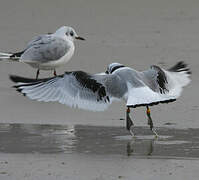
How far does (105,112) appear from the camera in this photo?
35.3ft

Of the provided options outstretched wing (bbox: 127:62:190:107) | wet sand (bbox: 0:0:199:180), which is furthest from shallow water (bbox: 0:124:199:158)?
outstretched wing (bbox: 127:62:190:107)

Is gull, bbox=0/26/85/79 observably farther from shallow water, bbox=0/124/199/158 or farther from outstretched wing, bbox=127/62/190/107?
shallow water, bbox=0/124/199/158

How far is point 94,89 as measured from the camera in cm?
973

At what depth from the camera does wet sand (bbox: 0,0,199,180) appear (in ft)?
25.7

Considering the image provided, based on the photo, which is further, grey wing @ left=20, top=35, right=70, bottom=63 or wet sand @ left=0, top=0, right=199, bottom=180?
grey wing @ left=20, top=35, right=70, bottom=63

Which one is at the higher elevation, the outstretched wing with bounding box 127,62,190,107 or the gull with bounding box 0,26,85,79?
the gull with bounding box 0,26,85,79

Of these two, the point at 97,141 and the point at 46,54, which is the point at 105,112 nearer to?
the point at 97,141

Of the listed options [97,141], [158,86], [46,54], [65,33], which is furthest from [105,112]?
[65,33]

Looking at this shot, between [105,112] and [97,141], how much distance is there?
171 centimetres

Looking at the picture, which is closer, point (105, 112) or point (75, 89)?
point (75, 89)

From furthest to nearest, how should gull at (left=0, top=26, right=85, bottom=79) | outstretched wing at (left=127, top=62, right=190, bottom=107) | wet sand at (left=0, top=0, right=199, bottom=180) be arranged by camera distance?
1. gull at (left=0, top=26, right=85, bottom=79)
2. outstretched wing at (left=127, top=62, right=190, bottom=107)
3. wet sand at (left=0, top=0, right=199, bottom=180)

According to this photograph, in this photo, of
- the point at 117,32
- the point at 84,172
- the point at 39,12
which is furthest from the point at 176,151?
the point at 39,12

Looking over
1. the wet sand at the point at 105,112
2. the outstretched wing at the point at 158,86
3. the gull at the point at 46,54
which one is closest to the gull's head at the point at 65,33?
the gull at the point at 46,54

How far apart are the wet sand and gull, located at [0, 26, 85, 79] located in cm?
41
